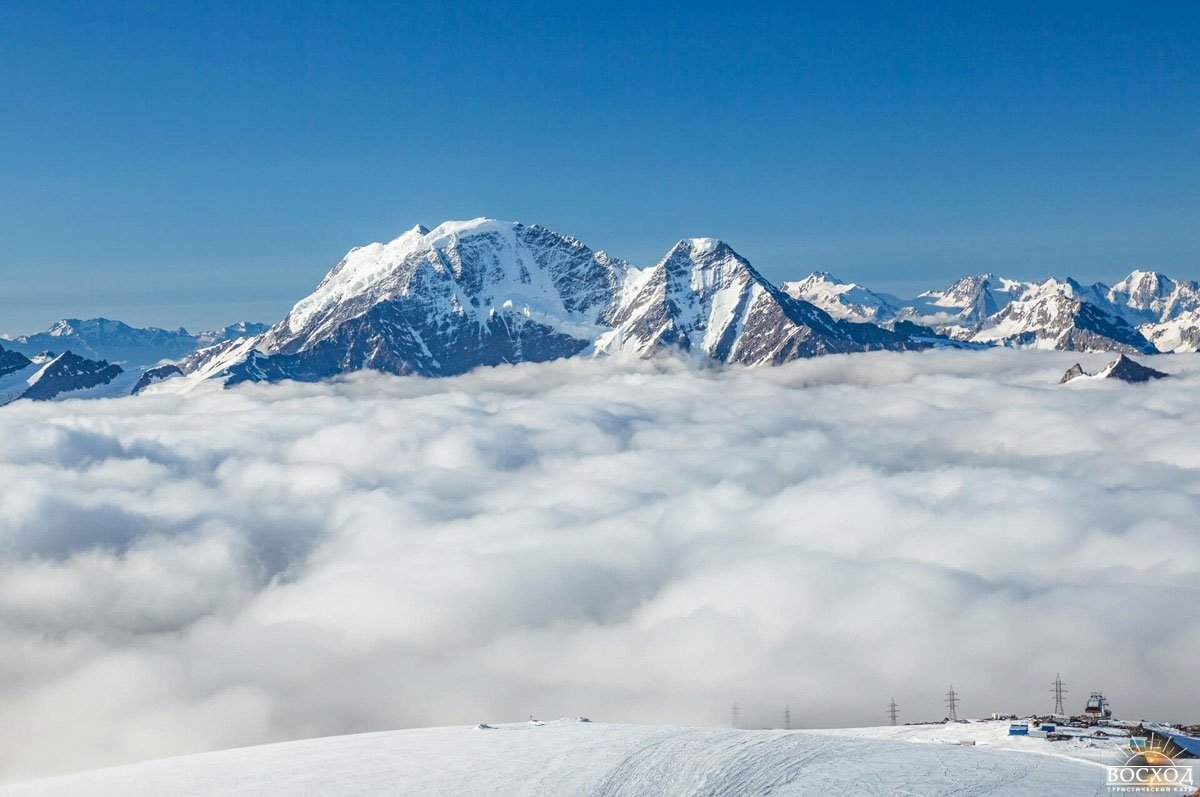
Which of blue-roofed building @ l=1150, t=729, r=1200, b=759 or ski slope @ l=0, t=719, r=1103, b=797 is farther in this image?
blue-roofed building @ l=1150, t=729, r=1200, b=759

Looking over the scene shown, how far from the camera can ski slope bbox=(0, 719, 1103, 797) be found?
10144 cm

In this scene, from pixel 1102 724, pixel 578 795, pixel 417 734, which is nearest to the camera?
pixel 578 795

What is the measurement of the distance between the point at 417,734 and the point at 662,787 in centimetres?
3754

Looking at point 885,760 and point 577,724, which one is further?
point 577,724

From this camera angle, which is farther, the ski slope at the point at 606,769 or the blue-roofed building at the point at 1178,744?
the blue-roofed building at the point at 1178,744

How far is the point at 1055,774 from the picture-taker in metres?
112

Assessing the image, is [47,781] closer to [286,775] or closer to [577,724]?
[286,775]

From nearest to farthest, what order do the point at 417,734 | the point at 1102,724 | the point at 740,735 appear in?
1. the point at 740,735
2. the point at 417,734
3. the point at 1102,724

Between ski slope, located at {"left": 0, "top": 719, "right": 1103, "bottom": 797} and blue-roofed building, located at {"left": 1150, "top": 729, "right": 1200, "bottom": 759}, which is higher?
ski slope, located at {"left": 0, "top": 719, "right": 1103, "bottom": 797}

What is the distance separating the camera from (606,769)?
105125 millimetres

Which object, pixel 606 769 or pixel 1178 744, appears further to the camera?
pixel 1178 744

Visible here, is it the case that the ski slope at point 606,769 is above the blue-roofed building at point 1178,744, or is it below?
above

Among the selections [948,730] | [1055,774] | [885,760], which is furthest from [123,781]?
[948,730]

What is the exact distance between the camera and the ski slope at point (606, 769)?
10144 cm
